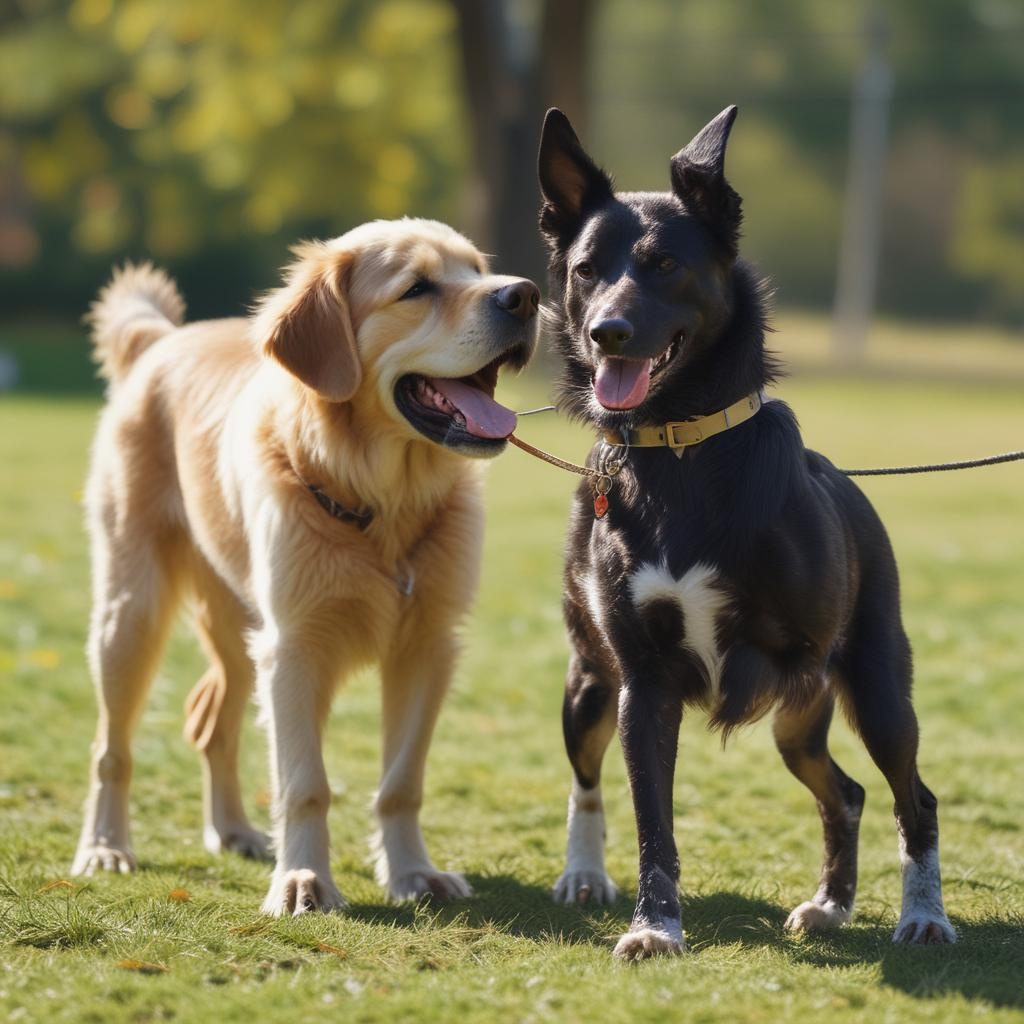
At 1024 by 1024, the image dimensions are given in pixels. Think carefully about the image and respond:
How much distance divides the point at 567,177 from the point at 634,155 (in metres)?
33.3

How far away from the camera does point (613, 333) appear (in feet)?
13.0

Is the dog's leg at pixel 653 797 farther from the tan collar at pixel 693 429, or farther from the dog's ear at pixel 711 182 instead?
the dog's ear at pixel 711 182

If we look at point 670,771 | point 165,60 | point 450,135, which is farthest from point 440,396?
point 450,135

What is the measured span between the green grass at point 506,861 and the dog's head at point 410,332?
4.11 feet

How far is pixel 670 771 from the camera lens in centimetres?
414

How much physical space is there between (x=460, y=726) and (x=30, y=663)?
233 centimetres

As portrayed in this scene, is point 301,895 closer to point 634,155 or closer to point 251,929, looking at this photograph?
point 251,929

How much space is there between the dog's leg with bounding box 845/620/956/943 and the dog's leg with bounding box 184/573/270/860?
7.89 ft

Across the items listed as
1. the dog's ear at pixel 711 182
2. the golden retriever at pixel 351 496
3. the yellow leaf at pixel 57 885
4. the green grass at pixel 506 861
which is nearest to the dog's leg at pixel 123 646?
the golden retriever at pixel 351 496

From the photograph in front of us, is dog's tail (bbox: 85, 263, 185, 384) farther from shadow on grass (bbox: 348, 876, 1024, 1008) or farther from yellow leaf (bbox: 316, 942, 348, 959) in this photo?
yellow leaf (bbox: 316, 942, 348, 959)

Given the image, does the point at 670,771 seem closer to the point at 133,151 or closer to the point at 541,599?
the point at 541,599

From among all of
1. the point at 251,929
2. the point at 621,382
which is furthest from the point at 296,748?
the point at 621,382

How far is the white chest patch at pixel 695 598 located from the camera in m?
4.03

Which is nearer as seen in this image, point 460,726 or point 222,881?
point 222,881
